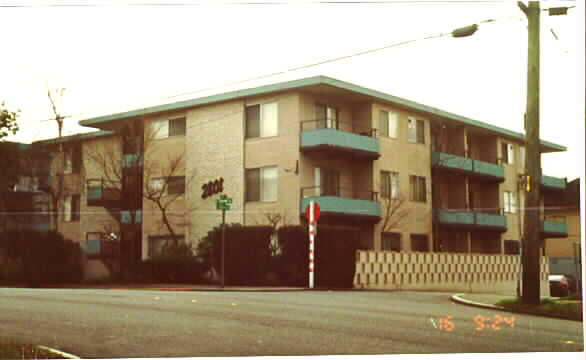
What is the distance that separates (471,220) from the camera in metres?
9.57

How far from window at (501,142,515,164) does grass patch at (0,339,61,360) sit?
600 centimetres

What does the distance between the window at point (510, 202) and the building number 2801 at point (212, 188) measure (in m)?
3.63

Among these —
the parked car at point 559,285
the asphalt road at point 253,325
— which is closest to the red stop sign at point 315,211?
the asphalt road at point 253,325

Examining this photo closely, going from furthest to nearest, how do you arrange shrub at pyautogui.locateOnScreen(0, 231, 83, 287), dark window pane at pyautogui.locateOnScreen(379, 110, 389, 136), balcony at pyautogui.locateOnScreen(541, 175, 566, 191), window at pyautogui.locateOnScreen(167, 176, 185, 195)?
dark window pane at pyautogui.locateOnScreen(379, 110, 389, 136) < window at pyautogui.locateOnScreen(167, 176, 185, 195) < shrub at pyautogui.locateOnScreen(0, 231, 83, 287) < balcony at pyautogui.locateOnScreen(541, 175, 566, 191)

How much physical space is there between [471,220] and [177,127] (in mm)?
3971

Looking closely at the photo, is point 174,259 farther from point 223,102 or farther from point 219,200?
point 223,102

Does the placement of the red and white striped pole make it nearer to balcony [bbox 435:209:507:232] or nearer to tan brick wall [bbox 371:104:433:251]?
tan brick wall [bbox 371:104:433:251]

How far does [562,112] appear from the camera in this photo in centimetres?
865

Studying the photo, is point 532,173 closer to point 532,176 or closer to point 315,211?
point 532,176

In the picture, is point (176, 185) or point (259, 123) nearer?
point (176, 185)

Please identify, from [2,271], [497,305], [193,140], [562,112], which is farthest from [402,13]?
[2,271]

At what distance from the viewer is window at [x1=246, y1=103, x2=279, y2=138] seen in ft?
32.3

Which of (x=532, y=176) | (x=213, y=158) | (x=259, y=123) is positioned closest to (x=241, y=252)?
(x=213, y=158)

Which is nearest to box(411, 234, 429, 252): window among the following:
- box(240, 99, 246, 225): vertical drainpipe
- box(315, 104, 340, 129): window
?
box(315, 104, 340, 129): window
